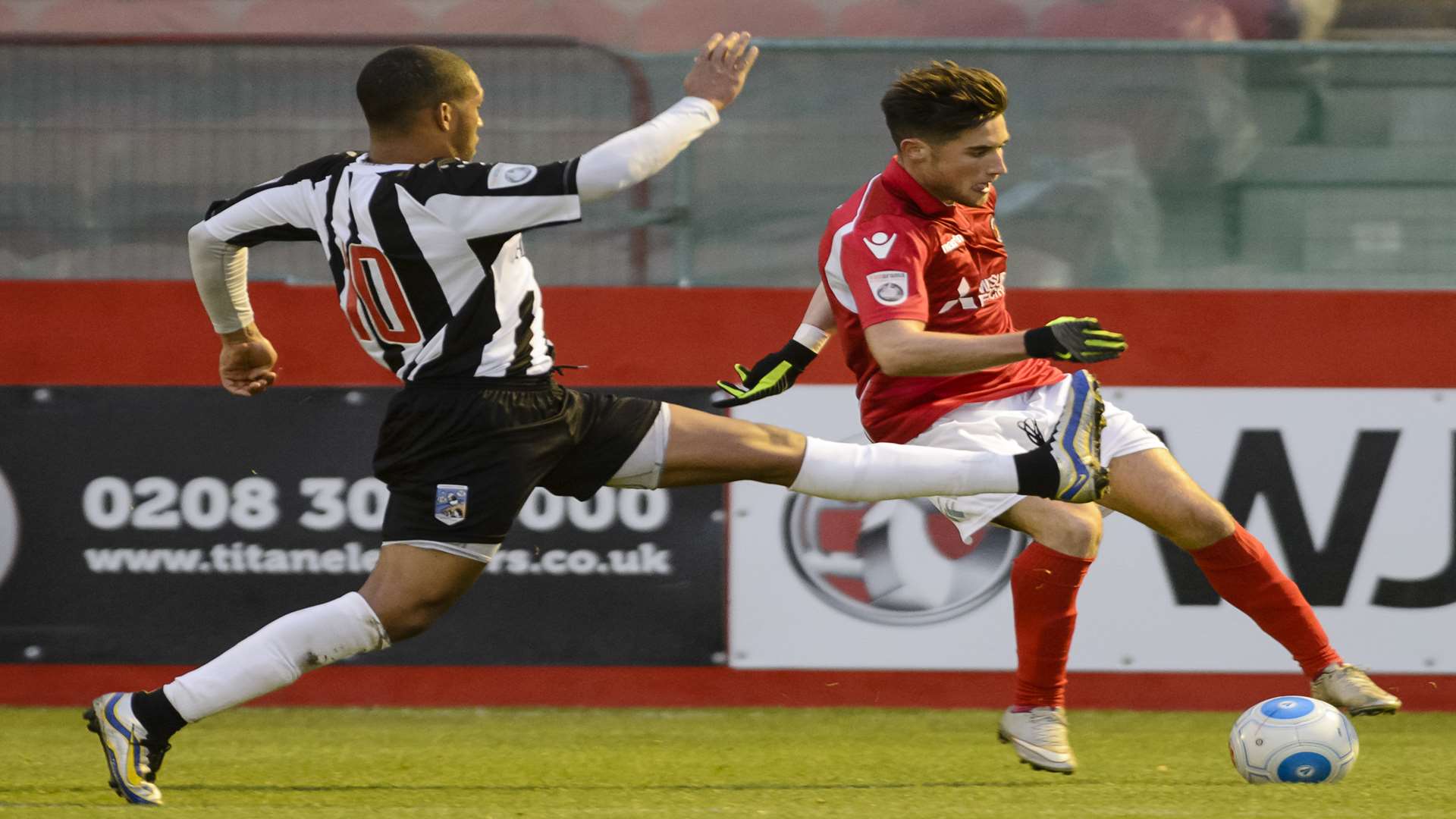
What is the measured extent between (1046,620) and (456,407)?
144 cm

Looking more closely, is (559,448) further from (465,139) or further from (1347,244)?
(1347,244)

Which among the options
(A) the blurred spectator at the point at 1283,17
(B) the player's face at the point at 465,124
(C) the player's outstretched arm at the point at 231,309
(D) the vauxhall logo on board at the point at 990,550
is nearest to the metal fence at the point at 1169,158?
(A) the blurred spectator at the point at 1283,17

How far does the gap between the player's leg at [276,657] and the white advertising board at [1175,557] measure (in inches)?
77.0

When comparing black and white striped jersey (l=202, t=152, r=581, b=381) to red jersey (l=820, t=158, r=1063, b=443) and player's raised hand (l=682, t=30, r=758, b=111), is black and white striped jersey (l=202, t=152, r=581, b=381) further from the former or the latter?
red jersey (l=820, t=158, r=1063, b=443)

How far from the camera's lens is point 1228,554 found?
4391mm

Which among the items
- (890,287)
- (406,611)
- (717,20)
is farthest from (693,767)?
(717,20)

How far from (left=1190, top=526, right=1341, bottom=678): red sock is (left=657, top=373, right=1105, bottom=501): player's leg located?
496 mm

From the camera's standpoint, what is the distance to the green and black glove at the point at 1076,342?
3.79 m

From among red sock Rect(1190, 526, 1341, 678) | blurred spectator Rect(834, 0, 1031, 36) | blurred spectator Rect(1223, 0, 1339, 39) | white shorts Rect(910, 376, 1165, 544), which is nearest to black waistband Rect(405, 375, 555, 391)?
white shorts Rect(910, 376, 1165, 544)

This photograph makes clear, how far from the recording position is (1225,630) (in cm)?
570

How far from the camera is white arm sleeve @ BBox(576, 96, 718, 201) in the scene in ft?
12.1

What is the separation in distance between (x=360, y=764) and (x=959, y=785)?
1502 millimetres

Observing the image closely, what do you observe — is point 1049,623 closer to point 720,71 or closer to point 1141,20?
point 720,71

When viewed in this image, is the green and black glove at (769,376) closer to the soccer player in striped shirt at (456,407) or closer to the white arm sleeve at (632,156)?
the soccer player in striped shirt at (456,407)
